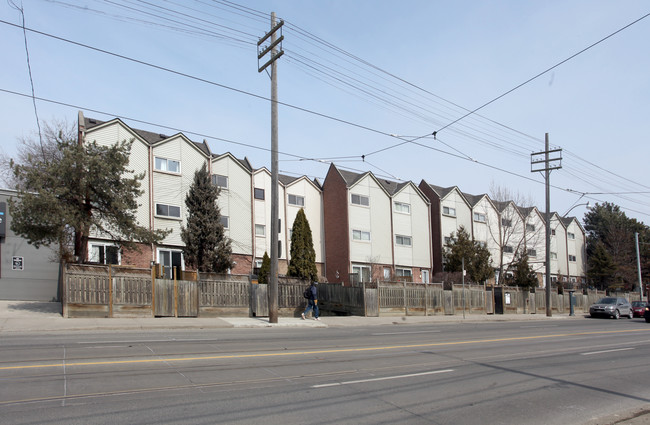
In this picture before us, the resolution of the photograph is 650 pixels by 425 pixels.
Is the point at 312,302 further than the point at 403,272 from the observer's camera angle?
No

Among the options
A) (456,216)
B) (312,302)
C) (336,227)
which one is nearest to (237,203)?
(336,227)

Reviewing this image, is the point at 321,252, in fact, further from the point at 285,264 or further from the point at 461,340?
the point at 461,340

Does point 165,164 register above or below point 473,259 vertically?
above

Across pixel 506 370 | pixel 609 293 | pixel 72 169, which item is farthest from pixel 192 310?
pixel 609 293

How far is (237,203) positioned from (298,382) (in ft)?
87.9

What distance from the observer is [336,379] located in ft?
30.4

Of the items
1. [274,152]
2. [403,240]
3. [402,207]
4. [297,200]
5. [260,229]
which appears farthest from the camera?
[402,207]

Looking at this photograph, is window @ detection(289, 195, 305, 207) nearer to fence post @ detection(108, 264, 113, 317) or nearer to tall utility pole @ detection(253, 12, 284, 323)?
tall utility pole @ detection(253, 12, 284, 323)

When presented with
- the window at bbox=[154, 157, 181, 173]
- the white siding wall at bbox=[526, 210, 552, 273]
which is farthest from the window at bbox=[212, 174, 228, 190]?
the white siding wall at bbox=[526, 210, 552, 273]

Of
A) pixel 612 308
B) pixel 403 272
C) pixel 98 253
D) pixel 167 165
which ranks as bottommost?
pixel 612 308

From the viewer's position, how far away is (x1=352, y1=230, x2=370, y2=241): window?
130 feet

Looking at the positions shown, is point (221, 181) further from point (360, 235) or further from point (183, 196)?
point (360, 235)

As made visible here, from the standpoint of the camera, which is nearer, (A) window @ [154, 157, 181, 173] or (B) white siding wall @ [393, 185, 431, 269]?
(A) window @ [154, 157, 181, 173]

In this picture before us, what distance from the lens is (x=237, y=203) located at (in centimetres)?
3484
